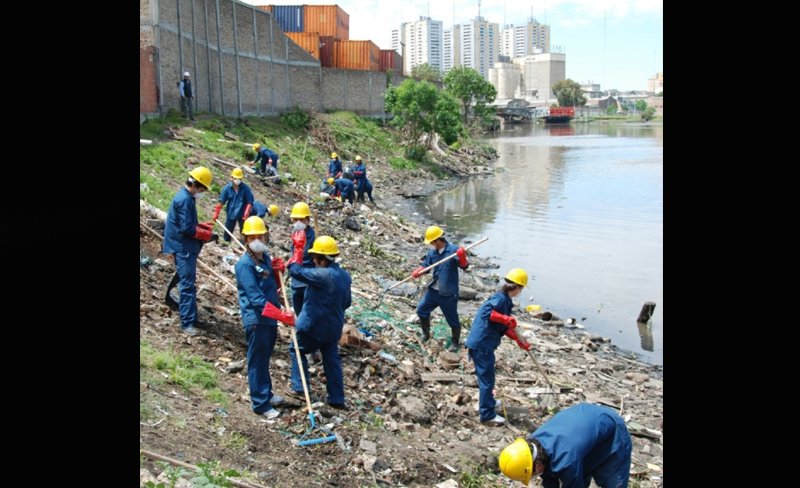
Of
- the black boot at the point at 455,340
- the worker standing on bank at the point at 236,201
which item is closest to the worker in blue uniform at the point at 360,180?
the worker standing on bank at the point at 236,201

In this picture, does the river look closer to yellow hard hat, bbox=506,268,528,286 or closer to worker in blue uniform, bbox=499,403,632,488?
worker in blue uniform, bbox=499,403,632,488

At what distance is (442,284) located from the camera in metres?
9.73

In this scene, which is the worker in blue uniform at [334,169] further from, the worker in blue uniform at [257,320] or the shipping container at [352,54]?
the shipping container at [352,54]

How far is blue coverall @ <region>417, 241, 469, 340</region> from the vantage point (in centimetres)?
973

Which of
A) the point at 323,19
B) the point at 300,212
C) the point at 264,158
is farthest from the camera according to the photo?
the point at 323,19

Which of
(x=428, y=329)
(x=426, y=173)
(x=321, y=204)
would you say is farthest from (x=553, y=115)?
(x=428, y=329)

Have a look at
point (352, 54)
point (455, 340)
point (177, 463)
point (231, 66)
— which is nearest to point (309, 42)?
point (352, 54)

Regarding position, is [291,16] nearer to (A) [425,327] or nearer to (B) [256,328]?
(A) [425,327]

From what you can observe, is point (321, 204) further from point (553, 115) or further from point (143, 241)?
point (553, 115)

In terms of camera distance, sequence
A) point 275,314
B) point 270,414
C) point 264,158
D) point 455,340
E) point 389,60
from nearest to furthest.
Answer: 1. point 275,314
2. point 270,414
3. point 455,340
4. point 264,158
5. point 389,60

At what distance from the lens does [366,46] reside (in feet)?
138

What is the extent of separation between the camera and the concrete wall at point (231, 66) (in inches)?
808

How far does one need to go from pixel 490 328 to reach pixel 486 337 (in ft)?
0.34
